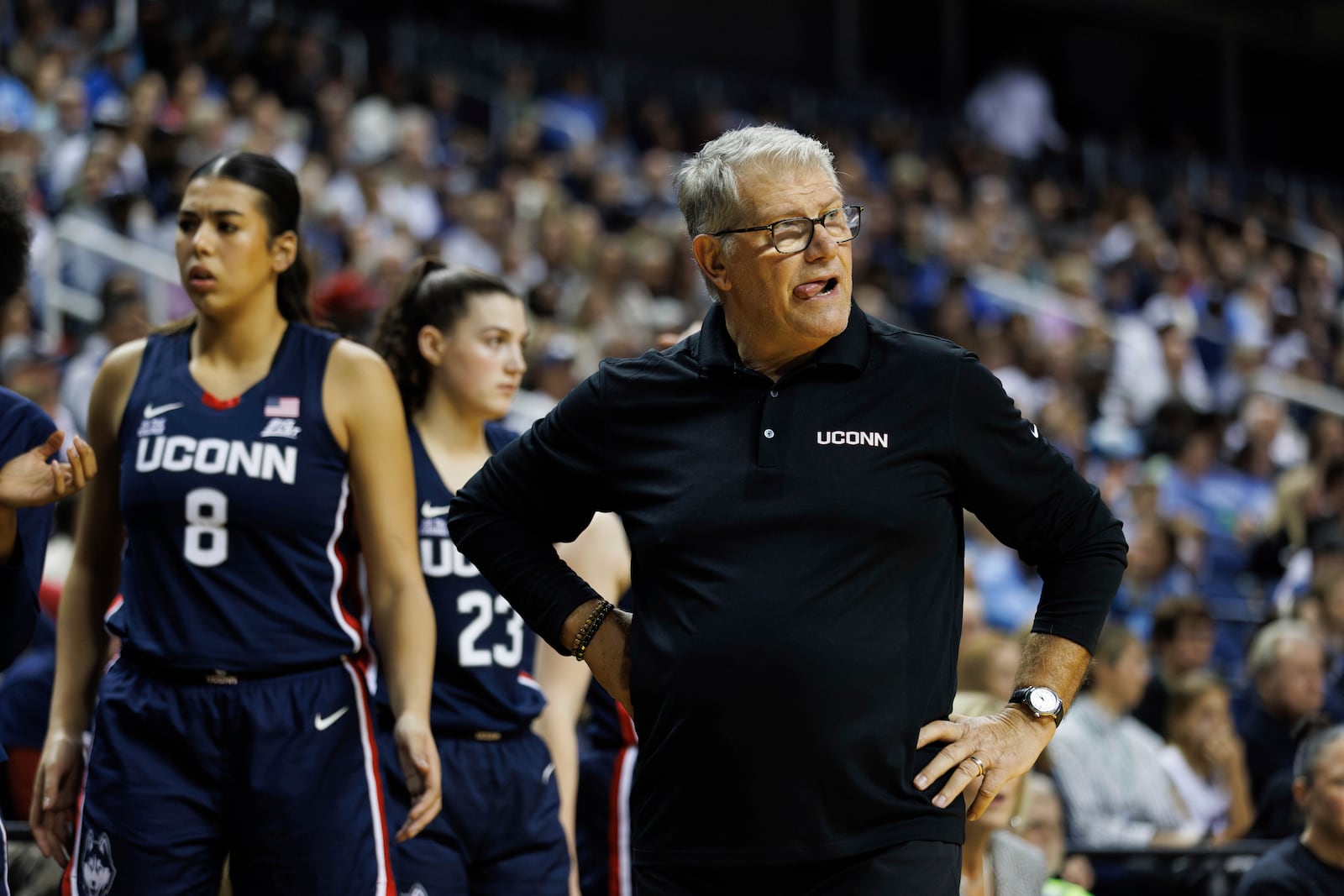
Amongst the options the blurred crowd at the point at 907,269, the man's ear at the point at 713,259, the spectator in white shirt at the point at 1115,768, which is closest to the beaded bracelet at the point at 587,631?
the man's ear at the point at 713,259

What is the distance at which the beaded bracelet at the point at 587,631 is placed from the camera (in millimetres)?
2832

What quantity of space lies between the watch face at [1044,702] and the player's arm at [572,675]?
1.59 metres

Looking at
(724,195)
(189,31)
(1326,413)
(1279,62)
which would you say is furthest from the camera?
(1279,62)

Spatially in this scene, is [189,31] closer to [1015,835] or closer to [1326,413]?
[1326,413]

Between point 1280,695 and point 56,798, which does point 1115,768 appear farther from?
point 56,798

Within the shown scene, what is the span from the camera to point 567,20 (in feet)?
60.9

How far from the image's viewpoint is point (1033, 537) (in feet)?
8.80

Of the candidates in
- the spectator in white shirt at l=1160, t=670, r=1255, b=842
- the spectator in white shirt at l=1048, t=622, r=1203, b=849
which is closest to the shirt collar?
the spectator in white shirt at l=1048, t=622, r=1203, b=849

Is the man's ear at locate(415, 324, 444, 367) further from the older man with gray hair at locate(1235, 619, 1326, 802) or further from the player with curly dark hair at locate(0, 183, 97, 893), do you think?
the older man with gray hair at locate(1235, 619, 1326, 802)

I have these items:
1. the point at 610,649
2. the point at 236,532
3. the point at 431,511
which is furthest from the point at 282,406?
the point at 610,649

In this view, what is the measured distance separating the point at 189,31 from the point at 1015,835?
411 inches

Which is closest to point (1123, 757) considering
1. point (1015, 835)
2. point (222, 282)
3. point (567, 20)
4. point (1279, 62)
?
point (1015, 835)

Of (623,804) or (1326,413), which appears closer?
(623,804)

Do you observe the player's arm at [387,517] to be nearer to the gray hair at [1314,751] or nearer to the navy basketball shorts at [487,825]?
the navy basketball shorts at [487,825]
